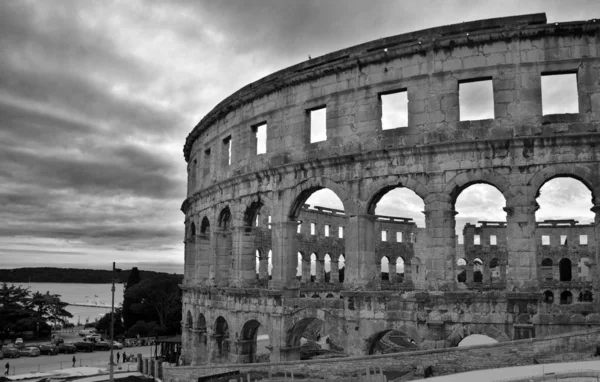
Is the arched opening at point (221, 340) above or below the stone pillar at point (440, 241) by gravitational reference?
below

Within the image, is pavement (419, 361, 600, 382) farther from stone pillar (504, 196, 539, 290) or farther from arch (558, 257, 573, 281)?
arch (558, 257, 573, 281)

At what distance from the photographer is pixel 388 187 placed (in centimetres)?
1869

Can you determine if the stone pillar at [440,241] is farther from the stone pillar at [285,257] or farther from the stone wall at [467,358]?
the stone pillar at [285,257]

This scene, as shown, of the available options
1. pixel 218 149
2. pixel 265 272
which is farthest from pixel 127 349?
pixel 218 149

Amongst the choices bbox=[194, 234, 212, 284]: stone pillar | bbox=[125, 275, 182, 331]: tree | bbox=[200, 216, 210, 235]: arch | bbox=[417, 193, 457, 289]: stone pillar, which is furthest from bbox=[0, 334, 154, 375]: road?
bbox=[417, 193, 457, 289]: stone pillar

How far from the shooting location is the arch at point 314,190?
1931cm

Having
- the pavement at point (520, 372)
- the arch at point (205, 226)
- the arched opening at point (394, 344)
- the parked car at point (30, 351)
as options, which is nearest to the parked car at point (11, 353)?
the parked car at point (30, 351)

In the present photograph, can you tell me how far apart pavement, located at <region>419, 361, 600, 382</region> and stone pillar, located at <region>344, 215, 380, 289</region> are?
612 centimetres

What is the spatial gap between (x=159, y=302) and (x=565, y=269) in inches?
1545

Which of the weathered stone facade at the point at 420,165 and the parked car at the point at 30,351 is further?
the parked car at the point at 30,351

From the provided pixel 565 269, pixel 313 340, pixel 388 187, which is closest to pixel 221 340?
pixel 388 187

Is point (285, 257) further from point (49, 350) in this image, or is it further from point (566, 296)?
point (49, 350)

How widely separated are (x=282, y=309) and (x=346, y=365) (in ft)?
16.8

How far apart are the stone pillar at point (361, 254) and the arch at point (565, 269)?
30.2m
